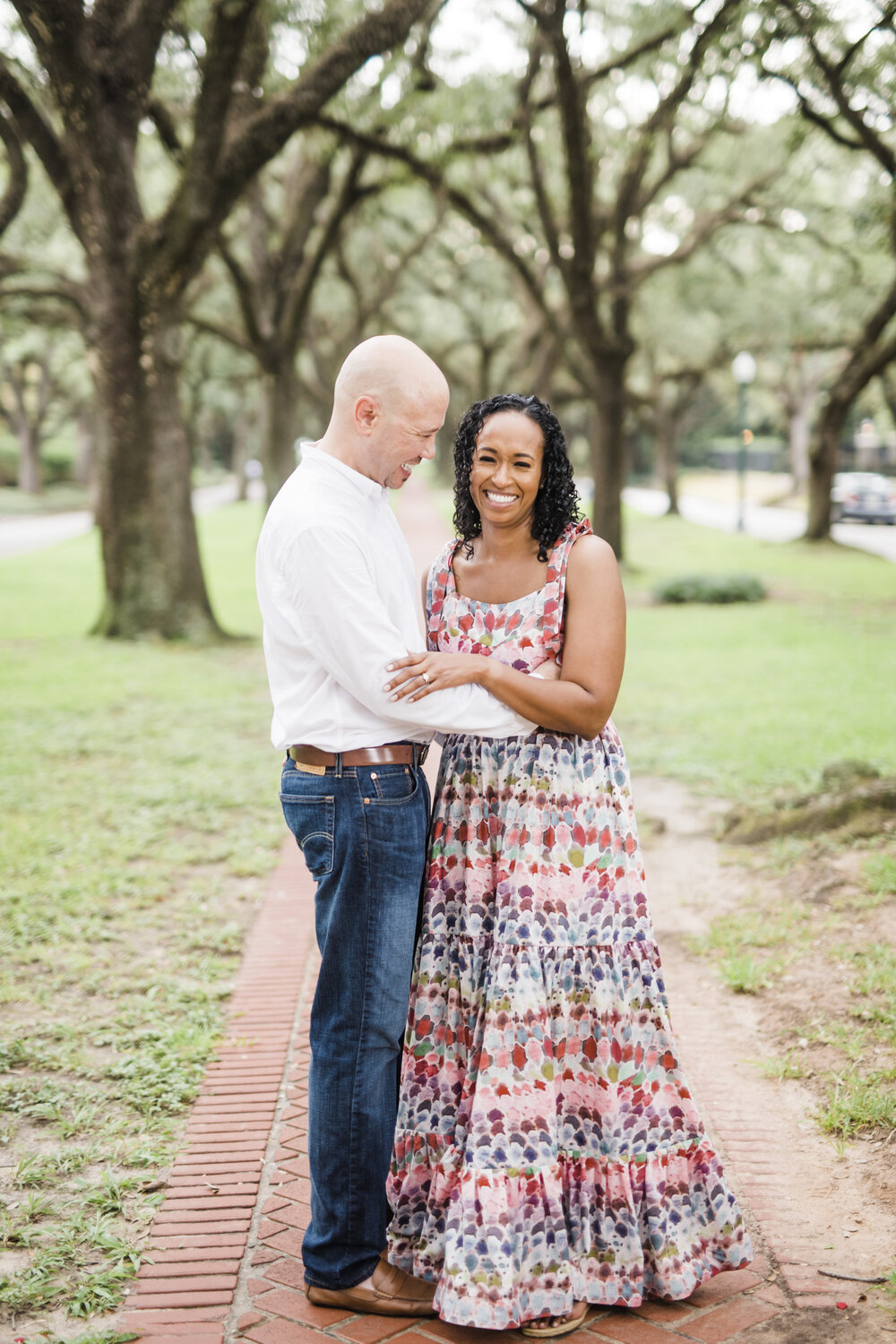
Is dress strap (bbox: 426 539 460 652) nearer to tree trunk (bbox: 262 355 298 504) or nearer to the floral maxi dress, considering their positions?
the floral maxi dress

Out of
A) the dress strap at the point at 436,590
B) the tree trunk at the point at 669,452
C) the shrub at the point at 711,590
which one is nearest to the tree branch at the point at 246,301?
the shrub at the point at 711,590

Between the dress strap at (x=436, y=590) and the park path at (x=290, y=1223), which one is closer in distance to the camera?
the park path at (x=290, y=1223)

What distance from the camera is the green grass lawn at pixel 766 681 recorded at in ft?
26.6

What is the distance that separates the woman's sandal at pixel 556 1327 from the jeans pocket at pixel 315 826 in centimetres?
109

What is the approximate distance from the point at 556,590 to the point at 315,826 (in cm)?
79

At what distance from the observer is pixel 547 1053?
8.89ft

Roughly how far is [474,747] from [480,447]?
2.37 feet

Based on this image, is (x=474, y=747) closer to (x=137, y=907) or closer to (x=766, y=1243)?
(x=766, y=1243)

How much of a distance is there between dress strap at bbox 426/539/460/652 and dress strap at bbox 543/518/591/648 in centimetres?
28

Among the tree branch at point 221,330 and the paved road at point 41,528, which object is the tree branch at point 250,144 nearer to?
the tree branch at point 221,330

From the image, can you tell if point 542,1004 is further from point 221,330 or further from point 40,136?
point 221,330

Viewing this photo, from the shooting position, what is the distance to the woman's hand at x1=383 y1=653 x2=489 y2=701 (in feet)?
8.40

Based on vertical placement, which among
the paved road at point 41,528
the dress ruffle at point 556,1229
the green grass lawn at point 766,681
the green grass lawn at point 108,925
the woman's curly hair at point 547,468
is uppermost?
the woman's curly hair at point 547,468

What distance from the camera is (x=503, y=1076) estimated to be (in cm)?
267
